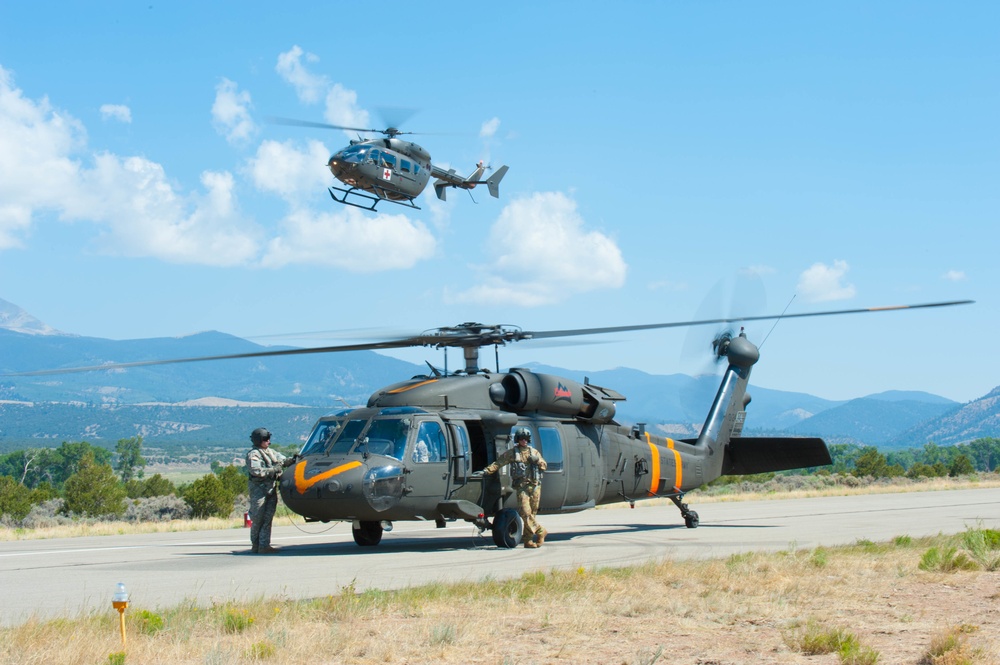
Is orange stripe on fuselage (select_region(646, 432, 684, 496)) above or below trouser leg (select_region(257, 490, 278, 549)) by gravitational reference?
above

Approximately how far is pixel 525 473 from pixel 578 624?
23.9 ft

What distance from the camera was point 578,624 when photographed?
29.4 ft

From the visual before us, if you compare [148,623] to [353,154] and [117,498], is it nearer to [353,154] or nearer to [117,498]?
[353,154]

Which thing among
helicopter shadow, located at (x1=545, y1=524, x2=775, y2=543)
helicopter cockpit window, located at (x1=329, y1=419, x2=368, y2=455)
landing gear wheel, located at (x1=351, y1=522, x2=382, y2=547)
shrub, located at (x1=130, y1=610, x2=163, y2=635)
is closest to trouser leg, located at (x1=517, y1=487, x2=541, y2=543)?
landing gear wheel, located at (x1=351, y1=522, x2=382, y2=547)

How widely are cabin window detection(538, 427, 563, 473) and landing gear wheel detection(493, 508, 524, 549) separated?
4.45 feet

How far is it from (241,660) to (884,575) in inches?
303

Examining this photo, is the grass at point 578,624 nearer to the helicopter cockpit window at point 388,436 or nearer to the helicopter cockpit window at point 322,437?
the helicopter cockpit window at point 388,436

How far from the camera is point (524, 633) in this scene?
873cm

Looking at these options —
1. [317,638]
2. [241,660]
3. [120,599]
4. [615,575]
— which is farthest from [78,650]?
[615,575]

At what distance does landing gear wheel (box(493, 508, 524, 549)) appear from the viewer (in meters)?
16.2

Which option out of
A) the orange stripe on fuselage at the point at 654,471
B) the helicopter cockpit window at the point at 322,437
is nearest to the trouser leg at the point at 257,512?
the helicopter cockpit window at the point at 322,437

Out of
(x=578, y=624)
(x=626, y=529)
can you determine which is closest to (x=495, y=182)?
(x=626, y=529)

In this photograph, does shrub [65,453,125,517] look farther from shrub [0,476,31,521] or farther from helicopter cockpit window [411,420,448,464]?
helicopter cockpit window [411,420,448,464]

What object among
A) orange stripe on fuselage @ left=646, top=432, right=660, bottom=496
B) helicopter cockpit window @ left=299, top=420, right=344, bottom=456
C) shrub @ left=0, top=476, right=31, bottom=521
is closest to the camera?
helicopter cockpit window @ left=299, top=420, right=344, bottom=456
